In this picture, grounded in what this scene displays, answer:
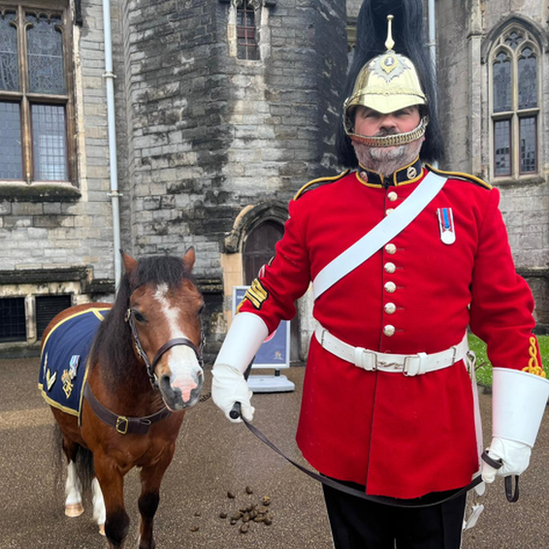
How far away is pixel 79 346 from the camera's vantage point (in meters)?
3.08

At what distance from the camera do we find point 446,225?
5.38 ft

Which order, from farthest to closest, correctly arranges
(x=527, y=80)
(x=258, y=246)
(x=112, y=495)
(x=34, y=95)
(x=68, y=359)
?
1. (x=527, y=80)
2. (x=34, y=95)
3. (x=258, y=246)
4. (x=68, y=359)
5. (x=112, y=495)

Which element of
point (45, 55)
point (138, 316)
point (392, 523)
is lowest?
point (392, 523)

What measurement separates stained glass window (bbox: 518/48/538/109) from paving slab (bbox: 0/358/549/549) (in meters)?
7.72

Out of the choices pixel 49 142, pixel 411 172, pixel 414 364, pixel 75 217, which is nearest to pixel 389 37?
pixel 411 172

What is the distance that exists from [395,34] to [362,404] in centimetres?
135

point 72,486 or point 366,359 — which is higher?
point 366,359

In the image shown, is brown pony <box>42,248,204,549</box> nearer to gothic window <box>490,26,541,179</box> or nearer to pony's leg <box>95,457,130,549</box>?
pony's leg <box>95,457,130,549</box>

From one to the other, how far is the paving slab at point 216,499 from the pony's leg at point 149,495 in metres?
0.30

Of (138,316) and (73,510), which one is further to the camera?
(73,510)

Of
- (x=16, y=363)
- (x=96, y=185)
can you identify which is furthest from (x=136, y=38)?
(x=16, y=363)

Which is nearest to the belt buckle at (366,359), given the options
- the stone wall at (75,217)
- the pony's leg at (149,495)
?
the pony's leg at (149,495)

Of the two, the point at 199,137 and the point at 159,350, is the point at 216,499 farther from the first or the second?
Result: the point at 199,137

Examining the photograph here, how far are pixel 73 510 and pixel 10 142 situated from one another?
304 inches
